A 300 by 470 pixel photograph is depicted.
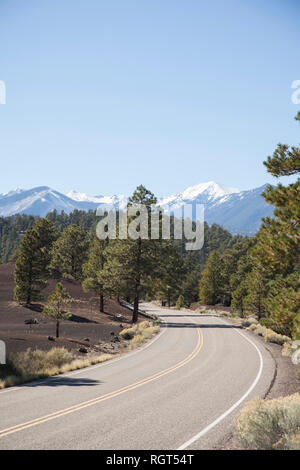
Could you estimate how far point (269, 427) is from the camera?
8.29 m

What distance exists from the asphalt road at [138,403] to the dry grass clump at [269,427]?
726mm

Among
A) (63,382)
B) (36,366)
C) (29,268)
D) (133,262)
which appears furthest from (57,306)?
(29,268)

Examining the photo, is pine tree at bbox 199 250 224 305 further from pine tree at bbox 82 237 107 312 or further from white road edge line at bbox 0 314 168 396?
white road edge line at bbox 0 314 168 396


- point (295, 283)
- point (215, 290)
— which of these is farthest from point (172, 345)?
point (215, 290)

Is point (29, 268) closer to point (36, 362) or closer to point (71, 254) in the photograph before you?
point (71, 254)

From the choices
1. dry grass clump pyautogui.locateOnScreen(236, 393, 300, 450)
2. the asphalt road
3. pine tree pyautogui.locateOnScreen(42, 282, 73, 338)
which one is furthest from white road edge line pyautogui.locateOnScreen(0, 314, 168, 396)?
dry grass clump pyautogui.locateOnScreen(236, 393, 300, 450)

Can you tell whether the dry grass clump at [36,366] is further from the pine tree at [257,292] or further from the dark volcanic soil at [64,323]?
the pine tree at [257,292]

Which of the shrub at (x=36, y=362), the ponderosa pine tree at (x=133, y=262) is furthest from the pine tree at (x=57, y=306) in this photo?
the shrub at (x=36, y=362)

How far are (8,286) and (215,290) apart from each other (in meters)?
40.8

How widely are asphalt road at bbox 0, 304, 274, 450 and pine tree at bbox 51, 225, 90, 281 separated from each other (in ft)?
185

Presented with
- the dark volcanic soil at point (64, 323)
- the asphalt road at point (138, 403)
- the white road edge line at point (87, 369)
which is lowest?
the dark volcanic soil at point (64, 323)

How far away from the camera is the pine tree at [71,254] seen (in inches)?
3000
